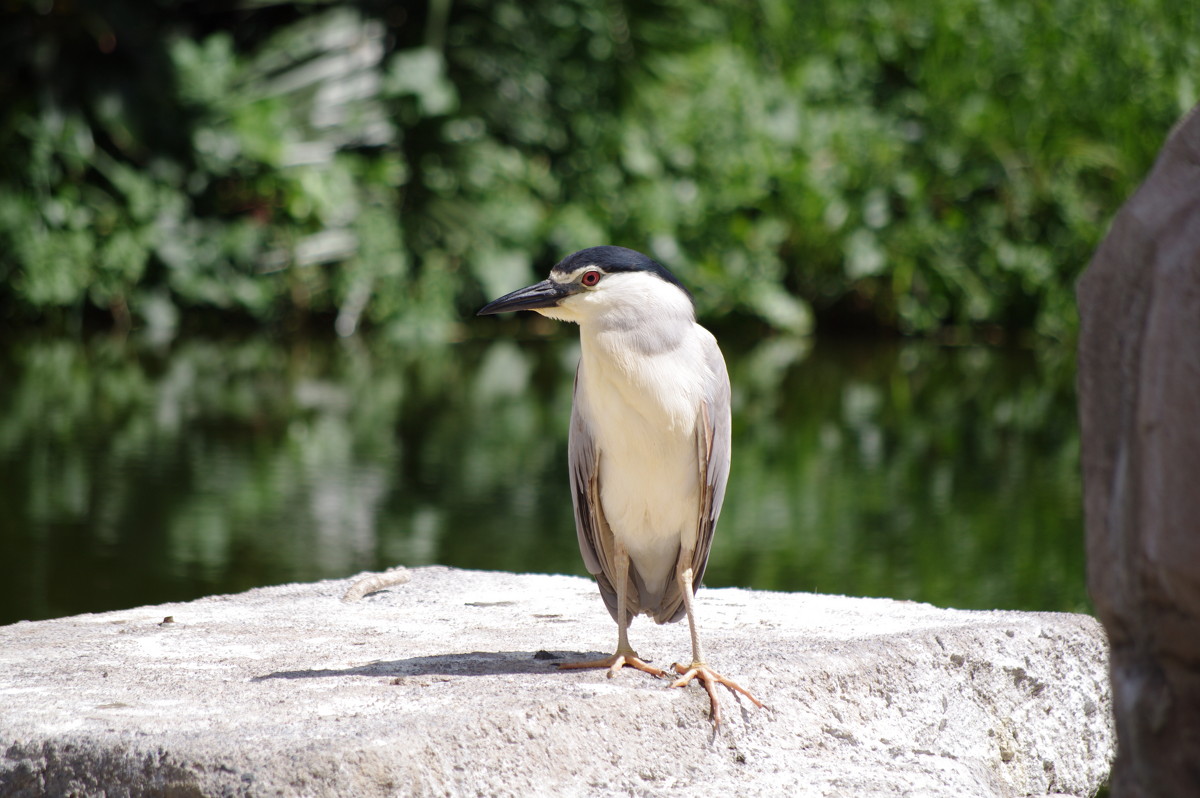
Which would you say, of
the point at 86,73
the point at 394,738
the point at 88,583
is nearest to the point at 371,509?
the point at 88,583

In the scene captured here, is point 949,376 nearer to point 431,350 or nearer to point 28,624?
point 431,350

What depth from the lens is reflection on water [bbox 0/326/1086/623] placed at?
5203mm

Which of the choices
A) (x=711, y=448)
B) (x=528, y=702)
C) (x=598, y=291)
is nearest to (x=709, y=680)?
(x=528, y=702)

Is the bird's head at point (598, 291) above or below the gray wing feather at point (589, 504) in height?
above

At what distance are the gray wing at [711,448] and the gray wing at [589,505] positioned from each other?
144 millimetres

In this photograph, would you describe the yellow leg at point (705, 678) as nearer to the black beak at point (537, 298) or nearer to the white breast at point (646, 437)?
the white breast at point (646, 437)

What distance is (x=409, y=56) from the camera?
36.8ft

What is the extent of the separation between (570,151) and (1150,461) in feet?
38.4

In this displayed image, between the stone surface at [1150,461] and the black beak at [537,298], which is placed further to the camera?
the black beak at [537,298]

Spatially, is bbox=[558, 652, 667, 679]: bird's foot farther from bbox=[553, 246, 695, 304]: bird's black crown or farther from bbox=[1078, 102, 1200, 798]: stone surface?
bbox=[1078, 102, 1200, 798]: stone surface

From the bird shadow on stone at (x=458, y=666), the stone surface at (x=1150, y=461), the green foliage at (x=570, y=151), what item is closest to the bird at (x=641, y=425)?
the bird shadow on stone at (x=458, y=666)

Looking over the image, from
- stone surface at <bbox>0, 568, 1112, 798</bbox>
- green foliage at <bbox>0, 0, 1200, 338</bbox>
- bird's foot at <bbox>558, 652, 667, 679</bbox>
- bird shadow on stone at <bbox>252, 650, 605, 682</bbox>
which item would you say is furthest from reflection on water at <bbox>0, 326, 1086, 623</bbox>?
bird's foot at <bbox>558, 652, 667, 679</bbox>

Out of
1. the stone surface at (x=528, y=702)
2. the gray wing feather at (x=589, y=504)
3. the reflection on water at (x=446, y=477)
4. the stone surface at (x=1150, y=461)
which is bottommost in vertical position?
the reflection on water at (x=446, y=477)

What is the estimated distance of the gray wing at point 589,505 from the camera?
2785mm
